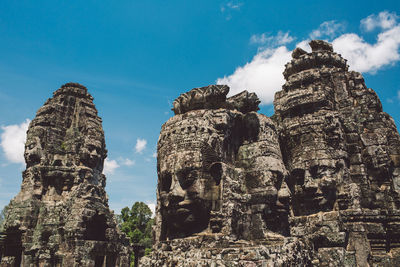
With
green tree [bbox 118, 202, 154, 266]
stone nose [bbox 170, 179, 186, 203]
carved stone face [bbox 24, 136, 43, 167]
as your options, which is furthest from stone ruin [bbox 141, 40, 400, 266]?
green tree [bbox 118, 202, 154, 266]

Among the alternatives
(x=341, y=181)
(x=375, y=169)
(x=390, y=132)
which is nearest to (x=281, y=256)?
(x=341, y=181)

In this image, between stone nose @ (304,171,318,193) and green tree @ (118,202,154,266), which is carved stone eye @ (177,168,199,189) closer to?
stone nose @ (304,171,318,193)

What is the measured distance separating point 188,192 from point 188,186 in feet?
0.38

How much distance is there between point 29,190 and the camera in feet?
55.4

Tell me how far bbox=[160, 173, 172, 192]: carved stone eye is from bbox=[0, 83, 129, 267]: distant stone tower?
963 centimetres

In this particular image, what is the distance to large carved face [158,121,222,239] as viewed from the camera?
5.30 metres

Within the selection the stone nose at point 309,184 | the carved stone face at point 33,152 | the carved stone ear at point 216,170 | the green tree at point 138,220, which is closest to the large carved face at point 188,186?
the carved stone ear at point 216,170

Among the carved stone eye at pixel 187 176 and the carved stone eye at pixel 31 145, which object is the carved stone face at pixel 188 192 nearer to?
the carved stone eye at pixel 187 176

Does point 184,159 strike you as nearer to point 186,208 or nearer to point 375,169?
point 186,208

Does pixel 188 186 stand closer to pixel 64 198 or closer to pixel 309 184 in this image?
pixel 309 184

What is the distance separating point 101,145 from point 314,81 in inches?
502

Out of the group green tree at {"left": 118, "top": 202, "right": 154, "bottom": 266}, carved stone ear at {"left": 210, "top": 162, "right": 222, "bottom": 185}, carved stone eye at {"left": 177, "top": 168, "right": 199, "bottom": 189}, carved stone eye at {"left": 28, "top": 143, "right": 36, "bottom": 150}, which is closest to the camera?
carved stone eye at {"left": 177, "top": 168, "right": 199, "bottom": 189}

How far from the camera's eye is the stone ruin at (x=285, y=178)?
17.3ft

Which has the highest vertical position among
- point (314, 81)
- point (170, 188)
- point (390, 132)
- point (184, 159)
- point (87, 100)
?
point (87, 100)
